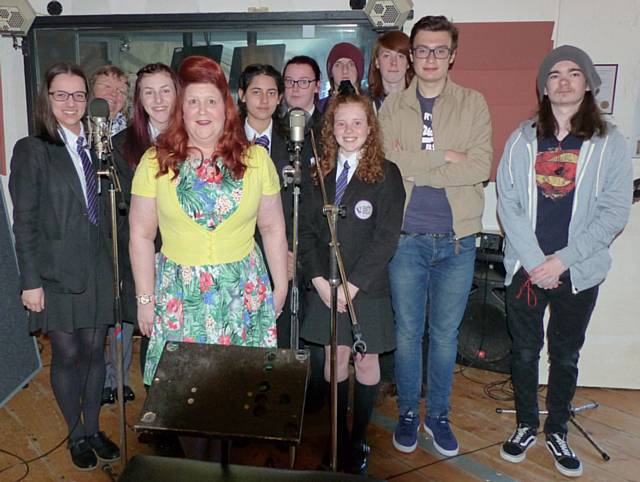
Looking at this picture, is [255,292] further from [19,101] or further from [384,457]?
[19,101]

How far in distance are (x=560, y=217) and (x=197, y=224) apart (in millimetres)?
1481

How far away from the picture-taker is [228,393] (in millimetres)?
1605

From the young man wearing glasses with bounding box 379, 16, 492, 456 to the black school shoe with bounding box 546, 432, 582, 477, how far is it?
65cm

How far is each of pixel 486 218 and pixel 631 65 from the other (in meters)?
1.20

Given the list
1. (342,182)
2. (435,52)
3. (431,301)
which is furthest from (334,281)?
(435,52)

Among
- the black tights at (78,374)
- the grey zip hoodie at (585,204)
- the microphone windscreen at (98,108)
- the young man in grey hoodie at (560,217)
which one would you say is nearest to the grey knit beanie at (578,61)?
the young man in grey hoodie at (560,217)

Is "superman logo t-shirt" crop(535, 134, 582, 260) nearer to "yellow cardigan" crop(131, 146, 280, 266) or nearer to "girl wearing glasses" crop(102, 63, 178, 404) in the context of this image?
"yellow cardigan" crop(131, 146, 280, 266)

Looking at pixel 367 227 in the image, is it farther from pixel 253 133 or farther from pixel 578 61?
pixel 578 61

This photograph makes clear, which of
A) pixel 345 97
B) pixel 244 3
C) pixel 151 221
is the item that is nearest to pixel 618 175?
pixel 345 97

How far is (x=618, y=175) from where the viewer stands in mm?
2451

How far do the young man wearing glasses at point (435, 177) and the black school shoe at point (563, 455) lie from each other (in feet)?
2.12

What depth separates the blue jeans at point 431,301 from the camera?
2.55m

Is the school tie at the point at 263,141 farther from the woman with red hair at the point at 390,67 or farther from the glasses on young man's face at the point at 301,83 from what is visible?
the woman with red hair at the point at 390,67

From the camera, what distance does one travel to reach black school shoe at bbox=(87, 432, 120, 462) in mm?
2654
